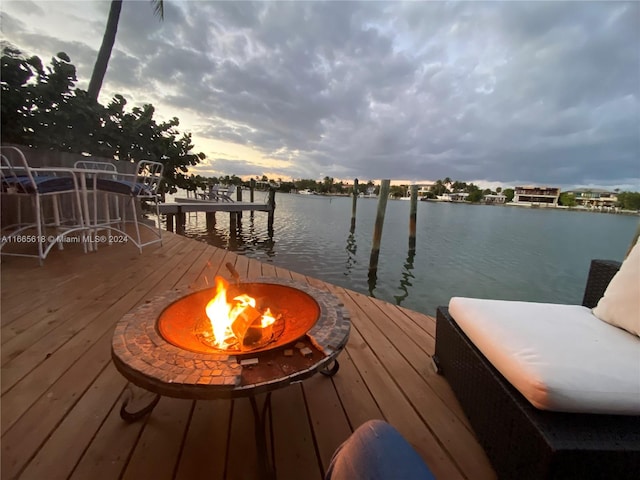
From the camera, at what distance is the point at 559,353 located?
915 millimetres

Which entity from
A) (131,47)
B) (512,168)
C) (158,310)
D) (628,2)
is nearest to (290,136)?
(131,47)

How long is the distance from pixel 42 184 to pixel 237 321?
3108mm

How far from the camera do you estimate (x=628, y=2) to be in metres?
2.68

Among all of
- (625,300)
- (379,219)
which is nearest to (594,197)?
(379,219)

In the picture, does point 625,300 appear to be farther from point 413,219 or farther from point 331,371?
point 413,219

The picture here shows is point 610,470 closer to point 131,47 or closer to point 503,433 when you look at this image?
point 503,433

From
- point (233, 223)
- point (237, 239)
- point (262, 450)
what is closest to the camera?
point (262, 450)

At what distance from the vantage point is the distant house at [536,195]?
159 feet

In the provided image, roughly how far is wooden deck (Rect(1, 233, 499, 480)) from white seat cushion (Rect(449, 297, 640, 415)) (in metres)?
0.41

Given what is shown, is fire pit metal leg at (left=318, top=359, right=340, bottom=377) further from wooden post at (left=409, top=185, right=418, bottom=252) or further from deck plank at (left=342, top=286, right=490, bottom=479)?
wooden post at (left=409, top=185, right=418, bottom=252)

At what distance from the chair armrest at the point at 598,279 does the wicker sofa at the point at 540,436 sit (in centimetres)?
93

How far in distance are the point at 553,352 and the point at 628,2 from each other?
4.02 metres

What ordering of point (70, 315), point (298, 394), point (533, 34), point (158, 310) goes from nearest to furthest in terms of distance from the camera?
point (158, 310) < point (298, 394) < point (70, 315) < point (533, 34)

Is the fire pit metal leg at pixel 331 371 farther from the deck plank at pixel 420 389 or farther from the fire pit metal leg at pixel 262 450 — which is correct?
the fire pit metal leg at pixel 262 450
